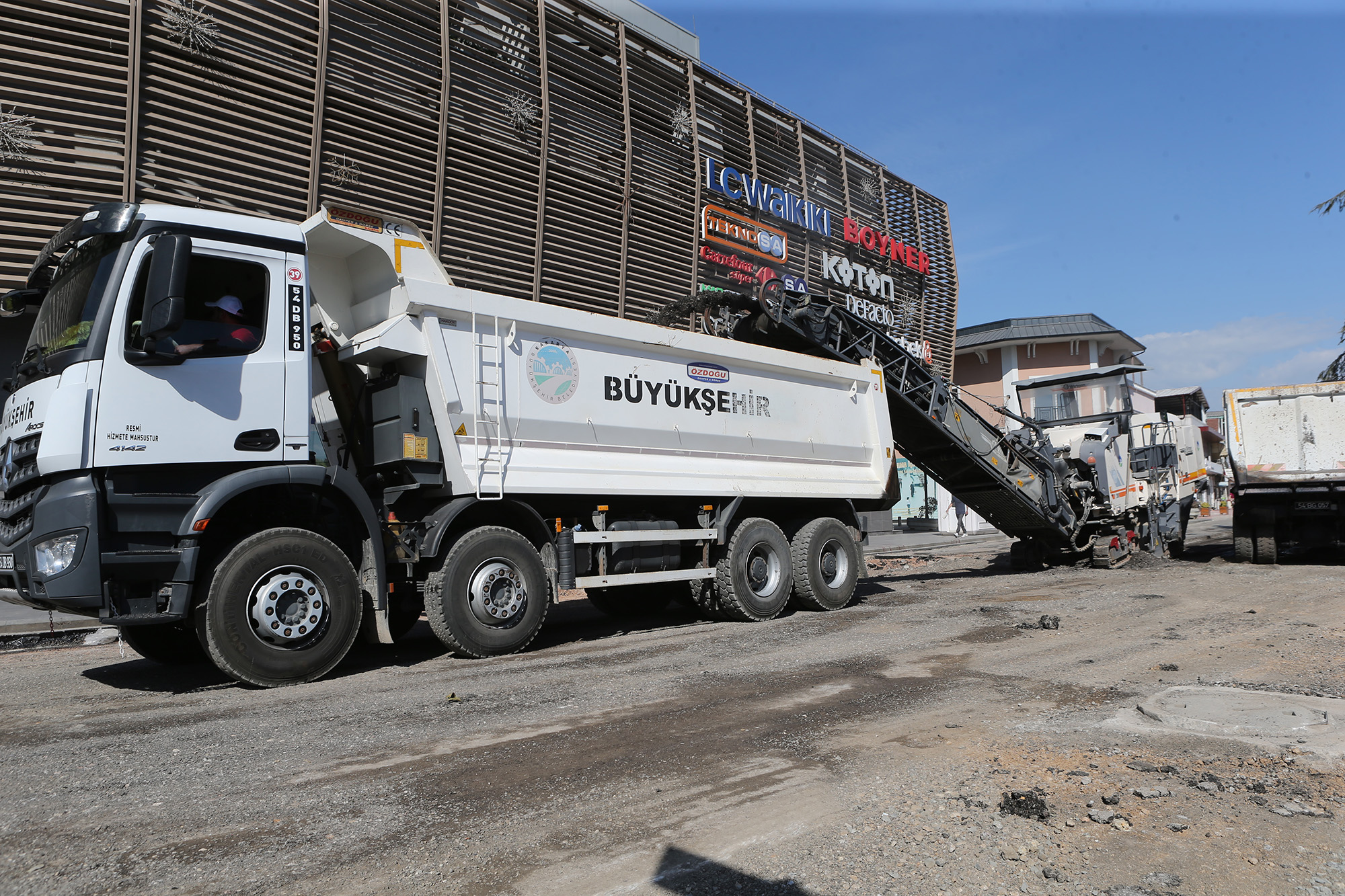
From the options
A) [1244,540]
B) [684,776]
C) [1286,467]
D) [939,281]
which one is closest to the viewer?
[684,776]

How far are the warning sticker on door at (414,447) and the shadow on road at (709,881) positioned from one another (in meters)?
4.39

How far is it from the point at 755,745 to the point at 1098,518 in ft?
38.4

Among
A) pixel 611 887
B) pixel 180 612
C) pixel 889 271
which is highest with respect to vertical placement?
pixel 889 271

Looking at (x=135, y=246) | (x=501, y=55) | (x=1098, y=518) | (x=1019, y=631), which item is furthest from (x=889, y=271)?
(x=135, y=246)

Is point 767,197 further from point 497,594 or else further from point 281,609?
point 281,609

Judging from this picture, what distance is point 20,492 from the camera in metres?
5.73

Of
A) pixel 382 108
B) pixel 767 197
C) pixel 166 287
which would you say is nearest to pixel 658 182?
pixel 767 197

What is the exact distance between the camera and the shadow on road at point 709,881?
107 inches

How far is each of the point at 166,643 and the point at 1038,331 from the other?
36.7 m

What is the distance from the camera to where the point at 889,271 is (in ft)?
75.8

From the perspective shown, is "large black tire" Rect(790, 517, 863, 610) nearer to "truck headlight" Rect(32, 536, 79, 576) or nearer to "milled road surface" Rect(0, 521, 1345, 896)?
"milled road surface" Rect(0, 521, 1345, 896)

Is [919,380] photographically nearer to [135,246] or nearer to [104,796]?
[135,246]

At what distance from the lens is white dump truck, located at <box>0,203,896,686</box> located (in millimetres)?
5504

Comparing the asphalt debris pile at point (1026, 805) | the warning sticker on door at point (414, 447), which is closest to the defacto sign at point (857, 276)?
the warning sticker on door at point (414, 447)
